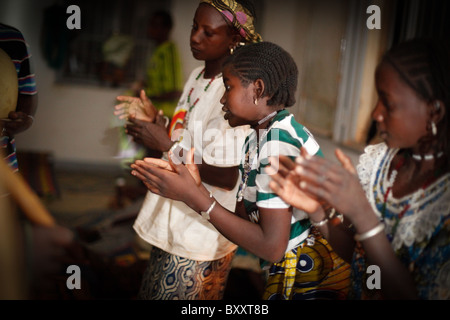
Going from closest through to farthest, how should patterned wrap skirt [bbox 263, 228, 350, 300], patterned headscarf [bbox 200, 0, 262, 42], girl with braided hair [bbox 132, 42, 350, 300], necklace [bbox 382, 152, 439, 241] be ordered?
necklace [bbox 382, 152, 439, 241] < girl with braided hair [bbox 132, 42, 350, 300] < patterned wrap skirt [bbox 263, 228, 350, 300] < patterned headscarf [bbox 200, 0, 262, 42]

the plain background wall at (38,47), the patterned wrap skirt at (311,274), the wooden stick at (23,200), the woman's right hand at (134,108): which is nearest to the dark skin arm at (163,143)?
the woman's right hand at (134,108)

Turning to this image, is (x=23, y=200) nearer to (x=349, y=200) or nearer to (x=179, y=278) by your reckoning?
(x=179, y=278)

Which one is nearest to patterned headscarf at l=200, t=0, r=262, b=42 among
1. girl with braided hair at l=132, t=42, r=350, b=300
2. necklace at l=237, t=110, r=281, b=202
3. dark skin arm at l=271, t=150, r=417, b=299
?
girl with braided hair at l=132, t=42, r=350, b=300

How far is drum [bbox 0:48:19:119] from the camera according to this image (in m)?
1.27

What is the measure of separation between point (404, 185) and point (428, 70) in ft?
0.96

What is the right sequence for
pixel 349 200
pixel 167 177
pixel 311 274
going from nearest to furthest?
pixel 349 200 < pixel 167 177 < pixel 311 274

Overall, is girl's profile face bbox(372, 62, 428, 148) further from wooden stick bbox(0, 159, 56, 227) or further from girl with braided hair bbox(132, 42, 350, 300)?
wooden stick bbox(0, 159, 56, 227)

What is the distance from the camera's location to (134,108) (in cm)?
167

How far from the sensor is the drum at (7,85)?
4.16ft

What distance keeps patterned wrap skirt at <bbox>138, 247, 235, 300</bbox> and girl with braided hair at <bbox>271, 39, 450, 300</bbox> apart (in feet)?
2.11

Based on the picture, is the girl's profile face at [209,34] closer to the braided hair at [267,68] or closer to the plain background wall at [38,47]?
the plain background wall at [38,47]

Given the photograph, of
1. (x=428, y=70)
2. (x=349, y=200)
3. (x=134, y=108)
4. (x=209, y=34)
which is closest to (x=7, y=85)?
(x=134, y=108)

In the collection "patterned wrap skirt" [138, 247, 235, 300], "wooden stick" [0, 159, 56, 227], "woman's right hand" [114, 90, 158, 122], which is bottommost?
"patterned wrap skirt" [138, 247, 235, 300]
